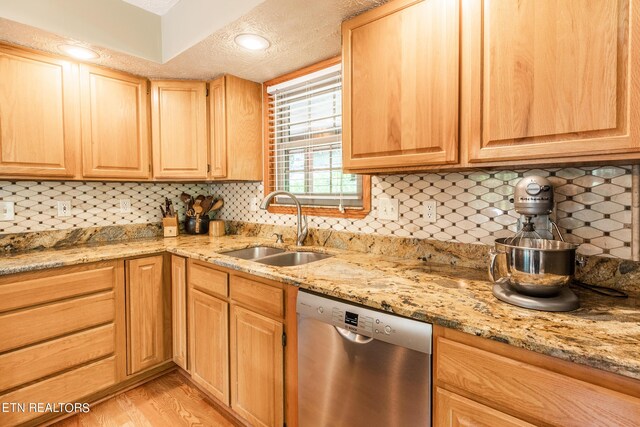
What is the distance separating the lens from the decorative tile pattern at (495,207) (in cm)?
119

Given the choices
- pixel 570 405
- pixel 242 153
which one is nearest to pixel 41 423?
pixel 242 153

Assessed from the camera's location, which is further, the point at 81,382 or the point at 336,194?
the point at 336,194

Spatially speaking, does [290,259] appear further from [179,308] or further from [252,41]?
[252,41]

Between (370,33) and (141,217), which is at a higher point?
(370,33)

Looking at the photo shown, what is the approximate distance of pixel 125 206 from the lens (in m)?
2.55

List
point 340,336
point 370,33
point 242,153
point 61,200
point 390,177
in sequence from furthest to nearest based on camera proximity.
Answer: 1. point 242,153
2. point 61,200
3. point 390,177
4. point 370,33
5. point 340,336

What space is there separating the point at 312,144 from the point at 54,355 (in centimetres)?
194

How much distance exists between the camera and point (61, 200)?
2256 mm

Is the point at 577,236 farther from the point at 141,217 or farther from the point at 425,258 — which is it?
the point at 141,217

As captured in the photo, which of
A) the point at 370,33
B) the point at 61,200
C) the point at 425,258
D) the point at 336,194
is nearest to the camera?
the point at 370,33

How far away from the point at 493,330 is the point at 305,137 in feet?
5.77

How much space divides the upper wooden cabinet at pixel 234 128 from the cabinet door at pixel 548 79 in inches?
64.7

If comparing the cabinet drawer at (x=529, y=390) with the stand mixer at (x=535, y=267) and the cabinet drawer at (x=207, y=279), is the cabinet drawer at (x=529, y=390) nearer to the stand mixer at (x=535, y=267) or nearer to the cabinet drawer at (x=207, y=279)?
the stand mixer at (x=535, y=267)

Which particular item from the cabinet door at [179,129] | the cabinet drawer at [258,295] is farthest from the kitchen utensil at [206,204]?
the cabinet drawer at [258,295]
